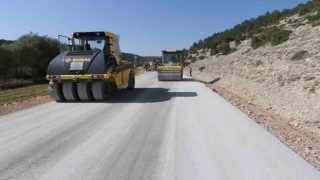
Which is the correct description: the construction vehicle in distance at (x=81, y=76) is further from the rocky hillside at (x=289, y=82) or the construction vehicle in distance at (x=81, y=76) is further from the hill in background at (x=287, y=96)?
the rocky hillside at (x=289, y=82)

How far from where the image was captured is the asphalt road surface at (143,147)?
19.0 feet

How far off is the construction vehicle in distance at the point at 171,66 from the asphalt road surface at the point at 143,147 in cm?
1868

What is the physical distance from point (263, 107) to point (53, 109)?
27.5ft

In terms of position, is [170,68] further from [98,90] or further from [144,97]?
[98,90]

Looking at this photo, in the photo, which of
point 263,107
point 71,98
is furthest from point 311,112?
point 71,98

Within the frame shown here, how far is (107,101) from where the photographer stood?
14.8m

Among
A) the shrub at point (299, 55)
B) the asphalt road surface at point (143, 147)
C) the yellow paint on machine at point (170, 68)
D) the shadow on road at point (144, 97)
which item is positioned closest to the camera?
the asphalt road surface at point (143, 147)

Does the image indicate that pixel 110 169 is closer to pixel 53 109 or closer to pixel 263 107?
pixel 53 109

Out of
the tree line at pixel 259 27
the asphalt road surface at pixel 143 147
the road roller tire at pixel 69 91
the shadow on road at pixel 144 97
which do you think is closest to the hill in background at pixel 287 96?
the asphalt road surface at pixel 143 147

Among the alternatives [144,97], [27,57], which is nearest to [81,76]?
[144,97]

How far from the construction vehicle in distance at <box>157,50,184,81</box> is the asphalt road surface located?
18684mm

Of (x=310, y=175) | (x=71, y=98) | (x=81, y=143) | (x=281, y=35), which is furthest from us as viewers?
(x=281, y=35)

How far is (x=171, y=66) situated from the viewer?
30672 millimetres

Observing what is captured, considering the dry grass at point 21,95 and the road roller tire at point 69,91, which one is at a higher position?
the road roller tire at point 69,91
